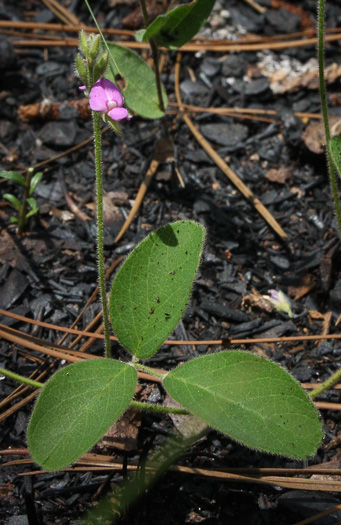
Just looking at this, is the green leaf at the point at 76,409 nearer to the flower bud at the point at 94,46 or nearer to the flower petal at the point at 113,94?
the flower petal at the point at 113,94

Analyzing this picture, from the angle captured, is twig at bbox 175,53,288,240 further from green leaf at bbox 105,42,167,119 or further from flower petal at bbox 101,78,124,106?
flower petal at bbox 101,78,124,106

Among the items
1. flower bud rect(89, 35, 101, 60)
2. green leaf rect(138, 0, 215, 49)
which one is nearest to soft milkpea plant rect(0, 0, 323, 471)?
flower bud rect(89, 35, 101, 60)

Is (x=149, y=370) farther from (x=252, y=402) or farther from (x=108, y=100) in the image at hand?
(x=108, y=100)

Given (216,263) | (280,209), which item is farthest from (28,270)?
(280,209)

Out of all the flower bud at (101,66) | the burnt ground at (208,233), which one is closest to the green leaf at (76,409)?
the burnt ground at (208,233)

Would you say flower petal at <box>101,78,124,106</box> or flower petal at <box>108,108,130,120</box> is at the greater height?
flower petal at <box>101,78,124,106</box>
